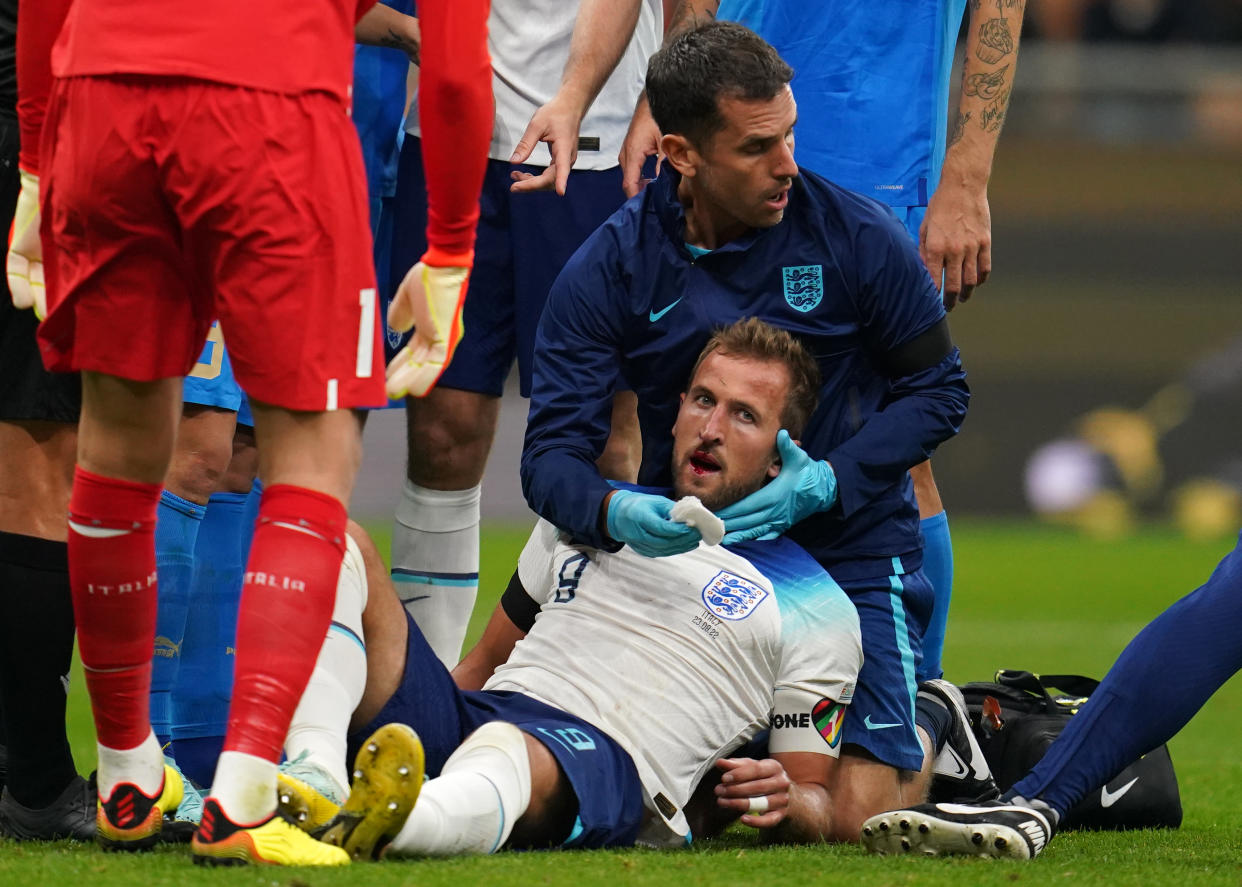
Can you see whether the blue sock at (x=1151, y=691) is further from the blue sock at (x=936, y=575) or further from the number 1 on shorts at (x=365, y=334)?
the number 1 on shorts at (x=365, y=334)

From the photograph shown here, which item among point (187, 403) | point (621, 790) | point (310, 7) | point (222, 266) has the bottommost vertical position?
point (621, 790)

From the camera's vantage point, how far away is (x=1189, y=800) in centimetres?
392

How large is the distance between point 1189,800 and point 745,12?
2066 millimetres

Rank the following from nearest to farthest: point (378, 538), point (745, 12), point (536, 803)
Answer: point (536, 803)
point (745, 12)
point (378, 538)

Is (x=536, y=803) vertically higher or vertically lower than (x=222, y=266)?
lower

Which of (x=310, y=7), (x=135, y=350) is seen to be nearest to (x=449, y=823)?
(x=135, y=350)

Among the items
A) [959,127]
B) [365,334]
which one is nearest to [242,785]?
[365,334]

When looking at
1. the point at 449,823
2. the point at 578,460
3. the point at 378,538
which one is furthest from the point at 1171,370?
the point at 449,823

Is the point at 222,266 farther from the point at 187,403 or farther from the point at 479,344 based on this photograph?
the point at 479,344

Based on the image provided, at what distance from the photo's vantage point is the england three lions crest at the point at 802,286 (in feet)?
11.4

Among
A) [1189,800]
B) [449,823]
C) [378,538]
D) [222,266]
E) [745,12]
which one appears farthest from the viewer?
[378,538]

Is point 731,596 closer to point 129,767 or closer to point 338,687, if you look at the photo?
point 338,687

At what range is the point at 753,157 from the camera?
3426 millimetres

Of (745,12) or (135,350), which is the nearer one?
(135,350)
